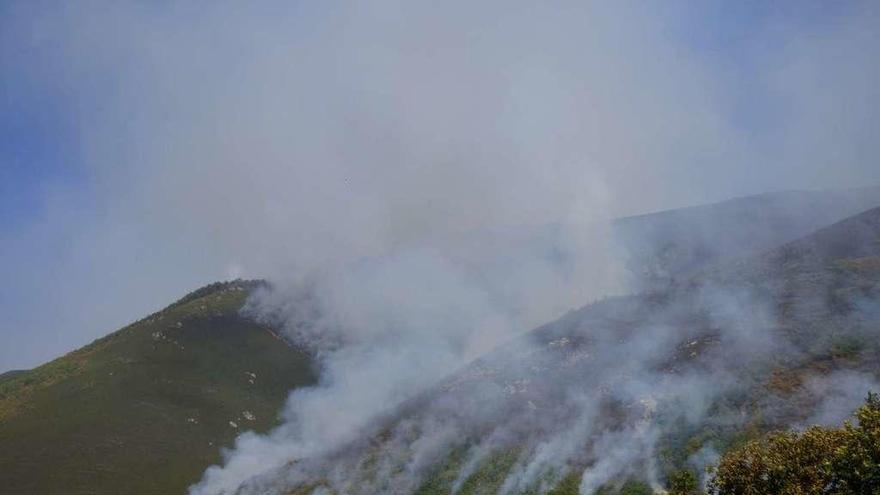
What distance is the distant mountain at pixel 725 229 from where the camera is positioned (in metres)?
150

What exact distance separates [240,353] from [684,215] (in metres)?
139

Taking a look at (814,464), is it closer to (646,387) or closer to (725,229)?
(646,387)

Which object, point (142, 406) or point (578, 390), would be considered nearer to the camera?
point (578, 390)

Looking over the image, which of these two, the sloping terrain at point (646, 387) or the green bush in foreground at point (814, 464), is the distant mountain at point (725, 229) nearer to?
the sloping terrain at point (646, 387)

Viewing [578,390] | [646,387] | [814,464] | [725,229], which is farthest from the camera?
[725,229]

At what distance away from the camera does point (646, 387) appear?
7931 centimetres

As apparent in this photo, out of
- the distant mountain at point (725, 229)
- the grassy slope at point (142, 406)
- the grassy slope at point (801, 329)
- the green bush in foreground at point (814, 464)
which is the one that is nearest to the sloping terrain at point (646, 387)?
the grassy slope at point (801, 329)

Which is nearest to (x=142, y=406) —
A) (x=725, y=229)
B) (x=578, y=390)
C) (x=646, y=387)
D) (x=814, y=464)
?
(x=578, y=390)

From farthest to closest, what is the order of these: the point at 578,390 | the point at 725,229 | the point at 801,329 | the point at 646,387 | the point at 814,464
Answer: the point at 725,229 < the point at 578,390 < the point at 646,387 < the point at 801,329 < the point at 814,464

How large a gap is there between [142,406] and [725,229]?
496 ft

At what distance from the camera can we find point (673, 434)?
220ft

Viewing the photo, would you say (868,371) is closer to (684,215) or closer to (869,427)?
(869,427)

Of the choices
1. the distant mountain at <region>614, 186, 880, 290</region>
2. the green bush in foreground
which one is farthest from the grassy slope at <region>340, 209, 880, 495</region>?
the distant mountain at <region>614, 186, 880, 290</region>

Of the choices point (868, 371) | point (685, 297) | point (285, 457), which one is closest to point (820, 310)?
point (868, 371)
